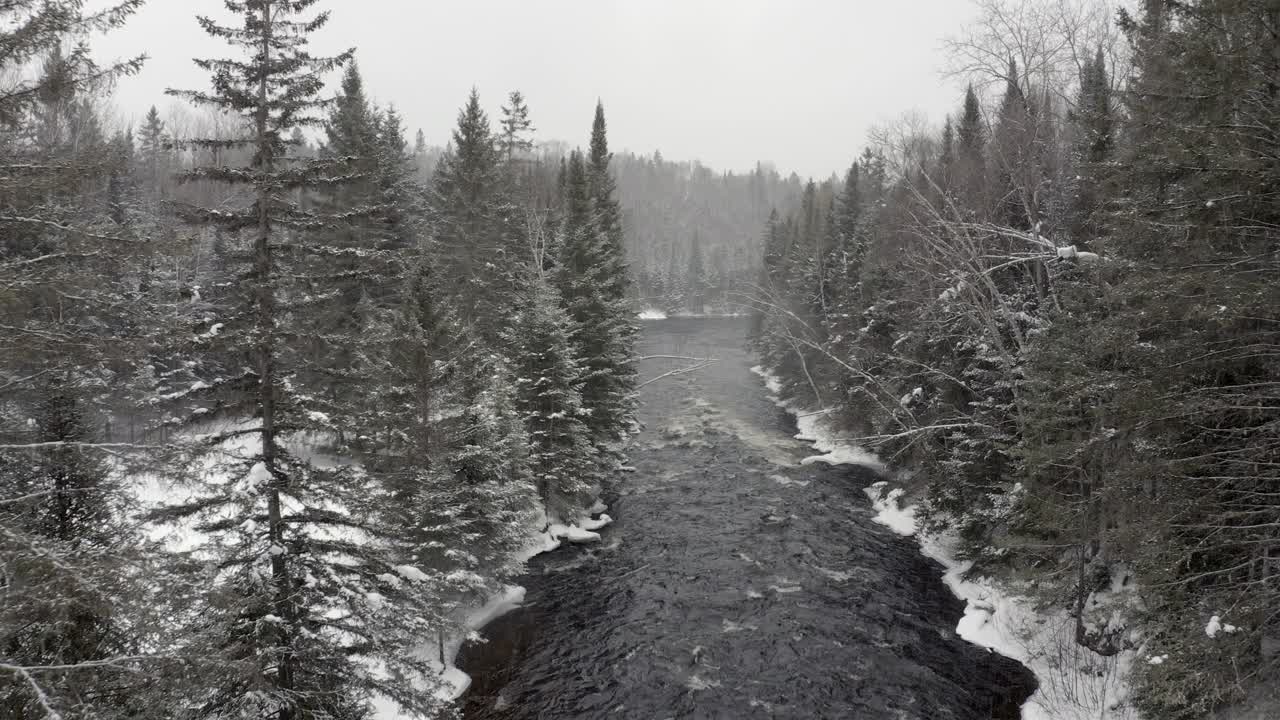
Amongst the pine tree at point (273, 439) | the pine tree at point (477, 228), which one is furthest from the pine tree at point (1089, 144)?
the pine tree at point (477, 228)

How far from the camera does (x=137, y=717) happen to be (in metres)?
6.57

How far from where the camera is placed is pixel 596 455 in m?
25.8

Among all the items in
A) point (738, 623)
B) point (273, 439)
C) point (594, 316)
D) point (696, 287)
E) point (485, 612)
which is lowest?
point (485, 612)

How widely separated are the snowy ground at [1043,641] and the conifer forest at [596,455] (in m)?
0.13

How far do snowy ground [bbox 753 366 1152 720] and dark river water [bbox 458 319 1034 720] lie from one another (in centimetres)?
48

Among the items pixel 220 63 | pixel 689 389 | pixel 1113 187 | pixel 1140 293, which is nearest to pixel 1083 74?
pixel 1113 187

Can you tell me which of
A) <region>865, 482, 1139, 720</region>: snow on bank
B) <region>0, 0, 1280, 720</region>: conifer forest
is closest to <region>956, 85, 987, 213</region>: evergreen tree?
<region>0, 0, 1280, 720</region>: conifer forest

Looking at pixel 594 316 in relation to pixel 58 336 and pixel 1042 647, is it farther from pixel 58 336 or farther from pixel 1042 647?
pixel 58 336

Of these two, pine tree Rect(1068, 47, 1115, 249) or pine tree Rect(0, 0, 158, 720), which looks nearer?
pine tree Rect(0, 0, 158, 720)

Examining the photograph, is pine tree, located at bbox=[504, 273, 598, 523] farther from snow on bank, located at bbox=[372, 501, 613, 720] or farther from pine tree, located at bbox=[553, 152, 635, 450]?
pine tree, located at bbox=[553, 152, 635, 450]

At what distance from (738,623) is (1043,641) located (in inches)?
299

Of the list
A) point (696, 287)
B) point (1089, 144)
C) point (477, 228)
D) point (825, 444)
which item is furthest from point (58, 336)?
point (696, 287)

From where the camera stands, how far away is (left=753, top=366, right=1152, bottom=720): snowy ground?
13164 millimetres

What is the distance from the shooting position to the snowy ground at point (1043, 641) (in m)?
13.2
